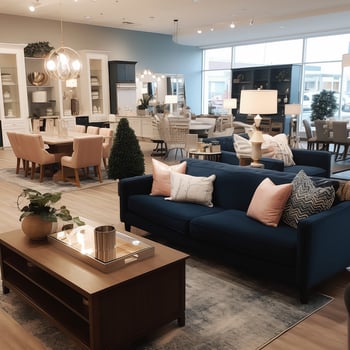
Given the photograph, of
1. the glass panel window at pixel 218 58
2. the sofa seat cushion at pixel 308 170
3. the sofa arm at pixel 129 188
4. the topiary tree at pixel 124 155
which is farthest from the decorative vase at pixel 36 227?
the glass panel window at pixel 218 58

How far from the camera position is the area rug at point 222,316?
2.35 m

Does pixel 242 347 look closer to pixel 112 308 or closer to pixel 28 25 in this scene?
pixel 112 308

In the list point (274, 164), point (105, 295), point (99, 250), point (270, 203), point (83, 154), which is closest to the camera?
point (105, 295)

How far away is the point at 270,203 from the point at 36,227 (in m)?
1.66

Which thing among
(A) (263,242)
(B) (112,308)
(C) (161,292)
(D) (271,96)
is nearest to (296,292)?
(A) (263,242)

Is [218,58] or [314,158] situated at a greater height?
[218,58]

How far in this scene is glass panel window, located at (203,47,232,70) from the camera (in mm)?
14938

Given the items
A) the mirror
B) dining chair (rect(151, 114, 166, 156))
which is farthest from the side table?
the mirror

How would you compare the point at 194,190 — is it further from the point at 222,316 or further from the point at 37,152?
the point at 37,152

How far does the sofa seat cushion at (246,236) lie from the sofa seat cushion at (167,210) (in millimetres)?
113

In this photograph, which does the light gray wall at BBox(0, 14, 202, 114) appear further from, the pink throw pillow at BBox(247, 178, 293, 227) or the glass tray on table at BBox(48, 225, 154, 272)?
the pink throw pillow at BBox(247, 178, 293, 227)

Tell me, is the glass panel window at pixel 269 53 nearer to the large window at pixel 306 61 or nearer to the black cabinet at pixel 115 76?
the large window at pixel 306 61

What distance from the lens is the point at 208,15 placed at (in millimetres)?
10594

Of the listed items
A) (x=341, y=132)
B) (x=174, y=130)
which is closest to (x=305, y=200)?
(x=174, y=130)
